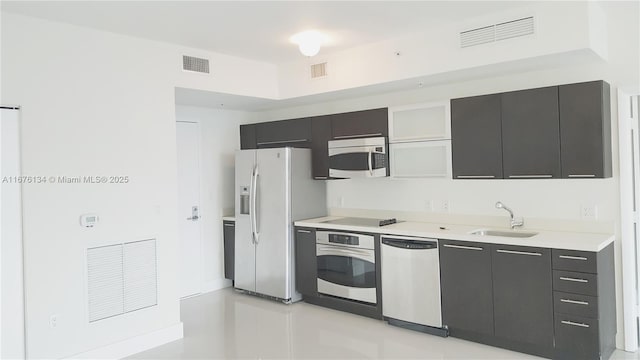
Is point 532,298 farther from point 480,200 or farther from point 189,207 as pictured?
point 189,207

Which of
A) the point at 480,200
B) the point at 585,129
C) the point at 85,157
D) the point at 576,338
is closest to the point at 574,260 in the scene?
the point at 576,338

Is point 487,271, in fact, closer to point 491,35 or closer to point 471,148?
point 471,148

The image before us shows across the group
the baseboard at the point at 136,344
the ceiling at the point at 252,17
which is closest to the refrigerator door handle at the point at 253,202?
the baseboard at the point at 136,344

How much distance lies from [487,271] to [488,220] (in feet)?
2.47

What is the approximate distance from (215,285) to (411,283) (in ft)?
9.43

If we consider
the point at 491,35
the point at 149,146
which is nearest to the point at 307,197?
the point at 149,146

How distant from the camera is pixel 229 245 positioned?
6.28m

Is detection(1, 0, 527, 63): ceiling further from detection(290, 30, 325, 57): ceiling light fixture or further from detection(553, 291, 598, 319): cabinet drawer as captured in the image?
detection(553, 291, 598, 319): cabinet drawer

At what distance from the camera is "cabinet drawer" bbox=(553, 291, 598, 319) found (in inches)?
139

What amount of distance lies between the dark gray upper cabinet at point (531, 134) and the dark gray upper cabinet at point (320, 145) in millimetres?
2025

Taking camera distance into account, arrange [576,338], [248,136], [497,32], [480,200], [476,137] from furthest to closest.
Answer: [248,136] → [480,200] → [476,137] → [497,32] → [576,338]

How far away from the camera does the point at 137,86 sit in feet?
14.0

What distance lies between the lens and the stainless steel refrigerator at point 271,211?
17.9ft

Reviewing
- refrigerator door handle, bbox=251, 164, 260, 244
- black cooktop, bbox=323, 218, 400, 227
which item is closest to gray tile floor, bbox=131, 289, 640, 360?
refrigerator door handle, bbox=251, 164, 260, 244
